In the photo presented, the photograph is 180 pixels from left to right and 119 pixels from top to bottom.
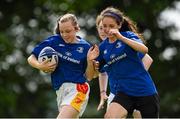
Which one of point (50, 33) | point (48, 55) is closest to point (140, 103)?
point (48, 55)

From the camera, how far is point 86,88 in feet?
32.6

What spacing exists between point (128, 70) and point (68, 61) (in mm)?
1186

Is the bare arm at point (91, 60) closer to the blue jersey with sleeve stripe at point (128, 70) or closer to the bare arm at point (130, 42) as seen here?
the blue jersey with sleeve stripe at point (128, 70)

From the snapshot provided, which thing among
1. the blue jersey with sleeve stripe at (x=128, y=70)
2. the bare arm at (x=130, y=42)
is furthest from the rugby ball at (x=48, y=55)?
the bare arm at (x=130, y=42)

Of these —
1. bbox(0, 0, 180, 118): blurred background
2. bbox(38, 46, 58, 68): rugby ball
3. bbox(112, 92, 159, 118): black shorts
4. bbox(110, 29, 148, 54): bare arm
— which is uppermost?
bbox(110, 29, 148, 54): bare arm

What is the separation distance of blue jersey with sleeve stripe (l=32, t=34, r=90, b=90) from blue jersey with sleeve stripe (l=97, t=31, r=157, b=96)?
3.07ft

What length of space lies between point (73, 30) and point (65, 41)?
0.30 meters

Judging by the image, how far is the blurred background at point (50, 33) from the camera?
25.3 metres

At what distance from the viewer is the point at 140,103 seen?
8906 mm

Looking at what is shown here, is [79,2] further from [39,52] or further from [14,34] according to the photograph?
[39,52]

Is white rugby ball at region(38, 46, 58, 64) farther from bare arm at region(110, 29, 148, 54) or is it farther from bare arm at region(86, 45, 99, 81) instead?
bare arm at region(110, 29, 148, 54)

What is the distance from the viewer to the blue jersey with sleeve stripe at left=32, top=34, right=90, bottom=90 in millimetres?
9812

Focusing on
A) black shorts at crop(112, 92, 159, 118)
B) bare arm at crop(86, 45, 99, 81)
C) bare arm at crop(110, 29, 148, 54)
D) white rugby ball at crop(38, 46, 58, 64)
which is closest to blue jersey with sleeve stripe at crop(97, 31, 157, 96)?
black shorts at crop(112, 92, 159, 118)

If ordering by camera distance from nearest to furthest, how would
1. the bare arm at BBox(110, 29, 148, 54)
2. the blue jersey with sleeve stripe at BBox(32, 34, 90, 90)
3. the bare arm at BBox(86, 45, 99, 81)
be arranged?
the bare arm at BBox(110, 29, 148, 54), the bare arm at BBox(86, 45, 99, 81), the blue jersey with sleeve stripe at BBox(32, 34, 90, 90)
